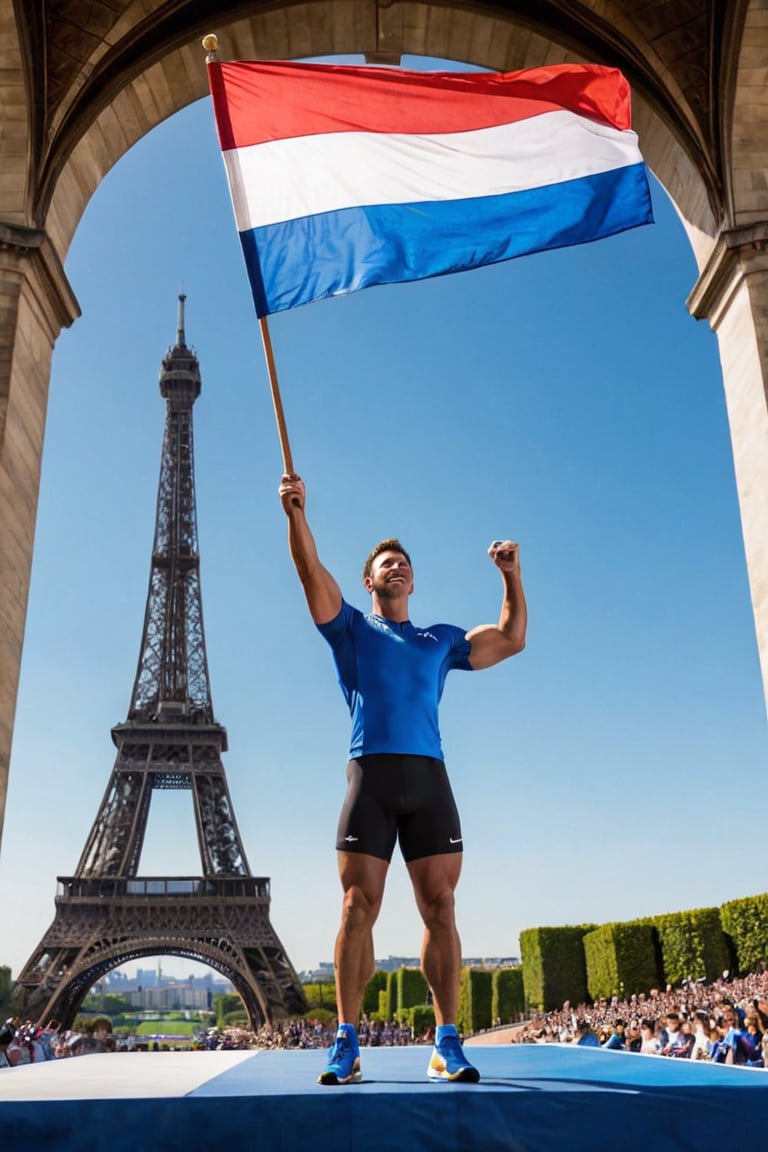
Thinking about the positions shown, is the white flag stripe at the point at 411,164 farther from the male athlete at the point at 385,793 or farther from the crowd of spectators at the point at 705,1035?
the crowd of spectators at the point at 705,1035

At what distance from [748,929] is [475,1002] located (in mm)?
23447

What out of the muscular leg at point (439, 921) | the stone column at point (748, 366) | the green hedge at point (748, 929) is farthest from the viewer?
the green hedge at point (748, 929)

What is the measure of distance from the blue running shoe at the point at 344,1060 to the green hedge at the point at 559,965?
37.6 m

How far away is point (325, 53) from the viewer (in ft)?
33.7

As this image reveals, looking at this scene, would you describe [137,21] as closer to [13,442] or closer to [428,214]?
[13,442]

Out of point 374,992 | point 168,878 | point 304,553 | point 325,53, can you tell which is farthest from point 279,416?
point 374,992

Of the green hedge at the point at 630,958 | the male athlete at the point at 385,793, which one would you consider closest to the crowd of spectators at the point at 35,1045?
the male athlete at the point at 385,793

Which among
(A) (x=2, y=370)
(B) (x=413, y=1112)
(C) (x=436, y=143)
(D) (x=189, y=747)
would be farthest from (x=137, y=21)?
(D) (x=189, y=747)

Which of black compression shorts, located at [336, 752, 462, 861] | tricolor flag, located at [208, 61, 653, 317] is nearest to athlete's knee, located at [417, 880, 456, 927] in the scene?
black compression shorts, located at [336, 752, 462, 861]

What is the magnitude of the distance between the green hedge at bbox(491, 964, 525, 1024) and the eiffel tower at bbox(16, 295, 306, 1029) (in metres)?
15.3

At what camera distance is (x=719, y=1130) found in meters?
2.59

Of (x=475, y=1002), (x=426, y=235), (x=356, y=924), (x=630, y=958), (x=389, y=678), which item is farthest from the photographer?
(x=475, y=1002)

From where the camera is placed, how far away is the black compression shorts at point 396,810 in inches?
137

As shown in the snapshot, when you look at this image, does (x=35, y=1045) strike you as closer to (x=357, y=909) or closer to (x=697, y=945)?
(x=357, y=909)
